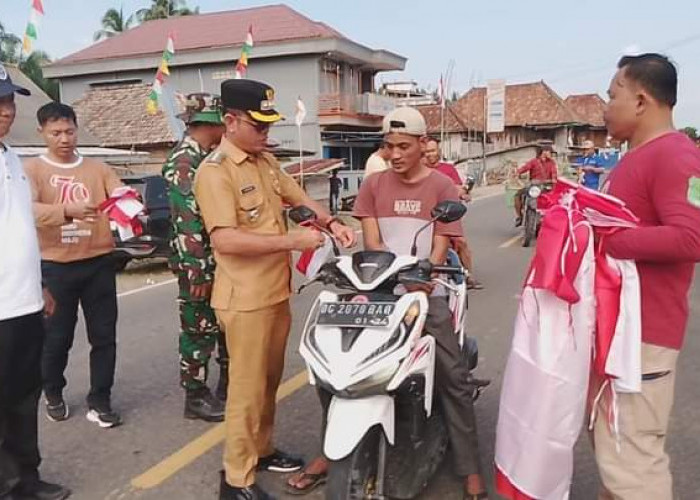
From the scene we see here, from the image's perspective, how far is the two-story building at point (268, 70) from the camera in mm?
31500

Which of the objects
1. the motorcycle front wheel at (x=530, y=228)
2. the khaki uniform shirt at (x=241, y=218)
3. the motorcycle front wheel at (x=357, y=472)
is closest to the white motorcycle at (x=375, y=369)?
the motorcycle front wheel at (x=357, y=472)

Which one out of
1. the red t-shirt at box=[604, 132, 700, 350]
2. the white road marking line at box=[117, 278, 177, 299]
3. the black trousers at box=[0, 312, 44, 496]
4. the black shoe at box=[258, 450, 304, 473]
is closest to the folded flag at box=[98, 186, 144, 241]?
the black trousers at box=[0, 312, 44, 496]

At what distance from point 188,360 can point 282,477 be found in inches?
43.5

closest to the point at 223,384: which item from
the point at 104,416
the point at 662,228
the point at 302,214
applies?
the point at 104,416

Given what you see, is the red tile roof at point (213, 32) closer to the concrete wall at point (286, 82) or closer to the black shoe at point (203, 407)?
the concrete wall at point (286, 82)

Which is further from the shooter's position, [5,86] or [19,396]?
[19,396]

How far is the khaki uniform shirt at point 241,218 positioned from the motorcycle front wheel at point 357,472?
79 cm

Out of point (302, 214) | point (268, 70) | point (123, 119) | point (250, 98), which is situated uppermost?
point (268, 70)

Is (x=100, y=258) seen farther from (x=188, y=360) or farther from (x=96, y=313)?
(x=188, y=360)

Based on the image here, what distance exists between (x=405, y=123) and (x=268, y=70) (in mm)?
30886

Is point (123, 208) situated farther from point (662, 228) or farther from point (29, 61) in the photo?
point (29, 61)

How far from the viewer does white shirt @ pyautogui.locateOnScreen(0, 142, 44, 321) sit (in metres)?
3.17

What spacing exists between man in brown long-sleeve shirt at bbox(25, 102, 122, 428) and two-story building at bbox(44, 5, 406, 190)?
24968 millimetres

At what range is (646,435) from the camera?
2.57m
